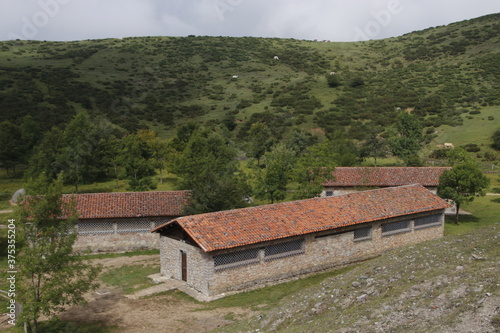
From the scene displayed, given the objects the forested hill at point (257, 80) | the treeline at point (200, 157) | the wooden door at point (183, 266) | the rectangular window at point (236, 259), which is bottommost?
the wooden door at point (183, 266)

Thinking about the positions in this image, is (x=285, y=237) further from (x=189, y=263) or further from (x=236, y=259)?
(x=189, y=263)

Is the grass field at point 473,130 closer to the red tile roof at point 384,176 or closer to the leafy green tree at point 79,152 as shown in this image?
the red tile roof at point 384,176

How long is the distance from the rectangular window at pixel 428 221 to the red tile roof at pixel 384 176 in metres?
11.6

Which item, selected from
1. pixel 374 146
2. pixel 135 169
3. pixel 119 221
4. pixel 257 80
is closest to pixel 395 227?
pixel 119 221

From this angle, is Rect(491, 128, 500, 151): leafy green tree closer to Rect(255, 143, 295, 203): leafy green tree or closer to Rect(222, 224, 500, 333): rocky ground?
Rect(255, 143, 295, 203): leafy green tree

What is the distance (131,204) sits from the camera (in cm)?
2962

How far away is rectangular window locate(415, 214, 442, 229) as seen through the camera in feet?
89.6

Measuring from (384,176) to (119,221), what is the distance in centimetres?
2512

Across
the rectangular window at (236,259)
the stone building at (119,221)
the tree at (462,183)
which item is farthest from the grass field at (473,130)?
the rectangular window at (236,259)

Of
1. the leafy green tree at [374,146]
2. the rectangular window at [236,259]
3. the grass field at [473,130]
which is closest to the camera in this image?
the rectangular window at [236,259]

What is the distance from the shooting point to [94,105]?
84.8 meters

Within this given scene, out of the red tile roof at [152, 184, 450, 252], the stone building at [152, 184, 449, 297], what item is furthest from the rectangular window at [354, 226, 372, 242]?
the red tile roof at [152, 184, 450, 252]

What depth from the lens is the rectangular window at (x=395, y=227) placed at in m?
25.9

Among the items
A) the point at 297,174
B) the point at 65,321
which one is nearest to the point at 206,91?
the point at 297,174
